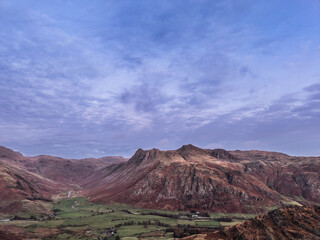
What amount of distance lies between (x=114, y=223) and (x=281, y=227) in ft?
332

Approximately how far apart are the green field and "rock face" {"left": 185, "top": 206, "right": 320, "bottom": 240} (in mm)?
43333

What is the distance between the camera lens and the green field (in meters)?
112

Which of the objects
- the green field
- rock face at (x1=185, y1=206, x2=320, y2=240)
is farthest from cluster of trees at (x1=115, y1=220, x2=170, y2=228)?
rock face at (x1=185, y1=206, x2=320, y2=240)

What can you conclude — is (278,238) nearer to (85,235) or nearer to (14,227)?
(85,235)

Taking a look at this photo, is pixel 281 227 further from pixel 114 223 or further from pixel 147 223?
pixel 114 223

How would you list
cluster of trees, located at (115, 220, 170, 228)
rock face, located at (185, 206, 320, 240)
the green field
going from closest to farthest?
rock face, located at (185, 206, 320, 240) < the green field < cluster of trees, located at (115, 220, 170, 228)

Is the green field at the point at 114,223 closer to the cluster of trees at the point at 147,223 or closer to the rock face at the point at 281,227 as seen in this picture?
the cluster of trees at the point at 147,223

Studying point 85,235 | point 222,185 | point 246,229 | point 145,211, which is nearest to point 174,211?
point 145,211

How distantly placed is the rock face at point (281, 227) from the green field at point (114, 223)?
4333 centimetres

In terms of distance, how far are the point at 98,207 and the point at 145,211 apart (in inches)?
1807

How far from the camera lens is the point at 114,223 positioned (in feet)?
449

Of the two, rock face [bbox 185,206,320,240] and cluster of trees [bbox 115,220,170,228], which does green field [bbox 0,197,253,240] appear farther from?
rock face [bbox 185,206,320,240]

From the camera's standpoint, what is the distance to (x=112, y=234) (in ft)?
374

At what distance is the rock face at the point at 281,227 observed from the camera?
58.4 m
